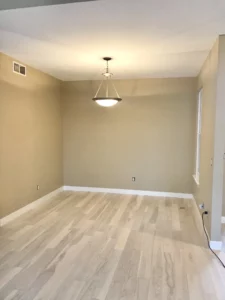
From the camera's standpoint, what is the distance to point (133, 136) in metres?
5.93

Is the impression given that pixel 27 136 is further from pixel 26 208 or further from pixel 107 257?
pixel 107 257

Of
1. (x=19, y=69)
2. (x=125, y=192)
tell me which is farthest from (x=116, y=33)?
(x=125, y=192)

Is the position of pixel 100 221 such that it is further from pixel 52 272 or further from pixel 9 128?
pixel 9 128

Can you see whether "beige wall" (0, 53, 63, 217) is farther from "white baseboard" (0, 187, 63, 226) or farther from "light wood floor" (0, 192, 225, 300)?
"light wood floor" (0, 192, 225, 300)

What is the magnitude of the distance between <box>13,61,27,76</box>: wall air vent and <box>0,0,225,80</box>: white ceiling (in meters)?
0.15

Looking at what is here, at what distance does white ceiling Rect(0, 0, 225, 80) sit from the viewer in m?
2.42

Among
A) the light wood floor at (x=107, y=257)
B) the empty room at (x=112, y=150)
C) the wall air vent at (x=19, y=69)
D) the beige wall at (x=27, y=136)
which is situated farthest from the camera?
the wall air vent at (x=19, y=69)

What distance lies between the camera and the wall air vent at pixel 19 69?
4.32 metres

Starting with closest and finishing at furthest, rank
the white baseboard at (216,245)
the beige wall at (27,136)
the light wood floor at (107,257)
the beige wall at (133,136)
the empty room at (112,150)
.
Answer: the light wood floor at (107,257) → the empty room at (112,150) → the white baseboard at (216,245) → the beige wall at (27,136) → the beige wall at (133,136)

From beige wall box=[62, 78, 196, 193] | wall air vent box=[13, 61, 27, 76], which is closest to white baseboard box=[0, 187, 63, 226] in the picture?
beige wall box=[62, 78, 196, 193]

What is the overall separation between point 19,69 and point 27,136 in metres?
1.15

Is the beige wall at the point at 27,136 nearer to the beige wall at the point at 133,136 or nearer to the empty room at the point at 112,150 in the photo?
the empty room at the point at 112,150

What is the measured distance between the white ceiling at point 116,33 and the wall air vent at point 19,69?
15 cm

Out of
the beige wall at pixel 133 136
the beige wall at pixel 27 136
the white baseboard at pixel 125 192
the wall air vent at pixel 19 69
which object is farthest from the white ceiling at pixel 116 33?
the white baseboard at pixel 125 192
